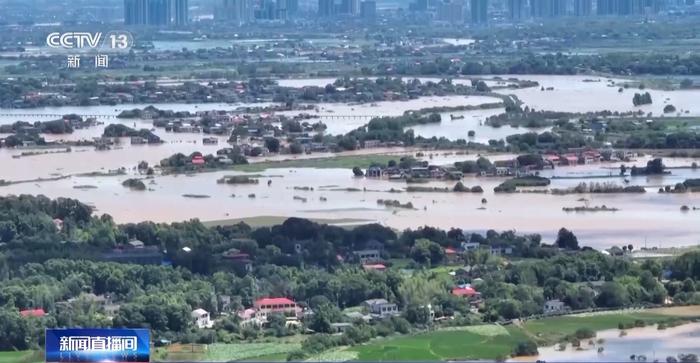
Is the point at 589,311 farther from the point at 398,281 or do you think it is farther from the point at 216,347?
the point at 216,347

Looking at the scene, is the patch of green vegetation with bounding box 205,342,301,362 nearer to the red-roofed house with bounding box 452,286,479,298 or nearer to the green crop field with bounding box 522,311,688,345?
the green crop field with bounding box 522,311,688,345

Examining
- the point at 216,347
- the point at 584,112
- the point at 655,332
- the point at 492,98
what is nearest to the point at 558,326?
the point at 655,332

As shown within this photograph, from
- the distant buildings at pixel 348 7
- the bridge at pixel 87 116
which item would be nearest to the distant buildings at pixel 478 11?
the distant buildings at pixel 348 7

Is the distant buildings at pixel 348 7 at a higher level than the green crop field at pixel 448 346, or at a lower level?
lower

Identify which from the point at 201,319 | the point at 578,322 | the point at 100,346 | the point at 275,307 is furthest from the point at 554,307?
the point at 100,346

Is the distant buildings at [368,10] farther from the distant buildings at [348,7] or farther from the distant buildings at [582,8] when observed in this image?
the distant buildings at [582,8]
